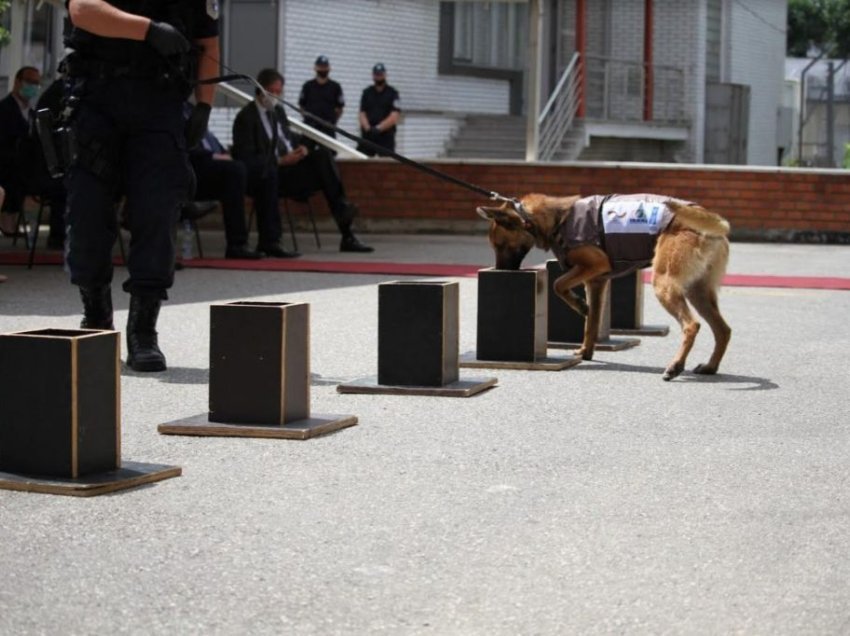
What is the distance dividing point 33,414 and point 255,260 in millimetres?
10460

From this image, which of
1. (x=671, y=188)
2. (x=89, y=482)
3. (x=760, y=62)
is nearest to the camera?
(x=89, y=482)

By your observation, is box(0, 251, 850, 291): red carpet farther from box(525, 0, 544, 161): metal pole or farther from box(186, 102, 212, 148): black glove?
box(186, 102, 212, 148): black glove

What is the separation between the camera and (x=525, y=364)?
8.94 meters

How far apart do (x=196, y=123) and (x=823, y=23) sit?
183ft

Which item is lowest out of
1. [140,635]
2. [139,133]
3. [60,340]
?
[140,635]

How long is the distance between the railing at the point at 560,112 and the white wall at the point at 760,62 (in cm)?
628

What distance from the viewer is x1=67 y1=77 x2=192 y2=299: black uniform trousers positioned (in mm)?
Result: 8203

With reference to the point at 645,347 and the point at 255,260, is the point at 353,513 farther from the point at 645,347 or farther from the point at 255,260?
the point at 255,260

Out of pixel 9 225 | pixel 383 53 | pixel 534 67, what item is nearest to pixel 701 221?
pixel 9 225

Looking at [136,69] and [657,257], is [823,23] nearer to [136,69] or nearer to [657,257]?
→ [657,257]

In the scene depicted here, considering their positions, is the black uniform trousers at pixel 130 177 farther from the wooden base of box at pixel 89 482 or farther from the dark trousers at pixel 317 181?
the dark trousers at pixel 317 181

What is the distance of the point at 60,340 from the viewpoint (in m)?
5.54

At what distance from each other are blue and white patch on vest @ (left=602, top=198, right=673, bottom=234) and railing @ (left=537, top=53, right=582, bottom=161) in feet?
57.3

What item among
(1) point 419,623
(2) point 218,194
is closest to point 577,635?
(1) point 419,623
